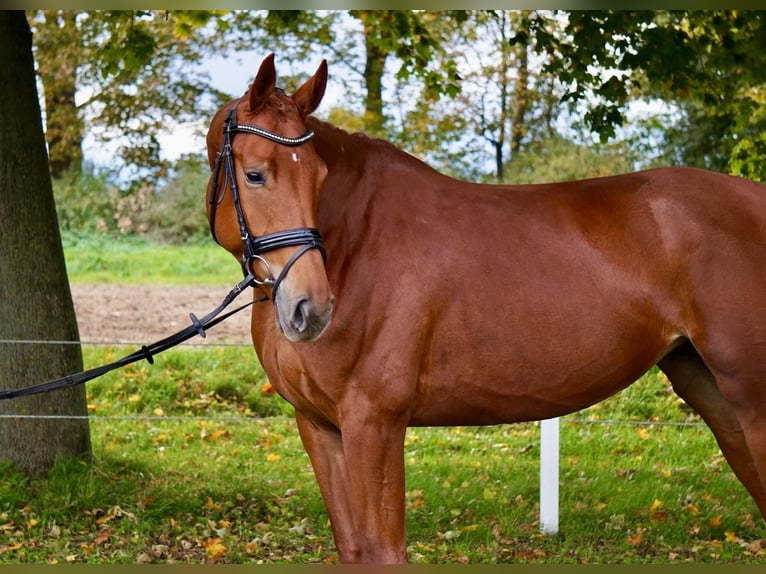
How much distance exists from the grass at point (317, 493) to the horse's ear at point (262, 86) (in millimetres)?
3062

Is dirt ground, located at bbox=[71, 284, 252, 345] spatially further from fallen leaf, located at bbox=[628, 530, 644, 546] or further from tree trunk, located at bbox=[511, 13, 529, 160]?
tree trunk, located at bbox=[511, 13, 529, 160]

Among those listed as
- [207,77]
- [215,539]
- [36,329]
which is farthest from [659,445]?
[207,77]

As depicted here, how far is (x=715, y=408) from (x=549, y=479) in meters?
2.06

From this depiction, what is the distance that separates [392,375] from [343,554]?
0.83 m

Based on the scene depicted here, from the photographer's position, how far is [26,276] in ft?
19.9

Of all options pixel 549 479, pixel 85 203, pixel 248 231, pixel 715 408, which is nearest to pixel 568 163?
pixel 85 203

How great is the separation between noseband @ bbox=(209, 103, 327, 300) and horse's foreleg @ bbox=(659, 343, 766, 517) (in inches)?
69.4

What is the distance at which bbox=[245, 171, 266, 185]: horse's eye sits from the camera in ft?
10.2

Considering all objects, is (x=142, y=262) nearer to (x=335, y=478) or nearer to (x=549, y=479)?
(x=549, y=479)

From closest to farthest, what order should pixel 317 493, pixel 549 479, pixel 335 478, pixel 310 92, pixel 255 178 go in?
1. pixel 255 178
2. pixel 310 92
3. pixel 335 478
4. pixel 549 479
5. pixel 317 493

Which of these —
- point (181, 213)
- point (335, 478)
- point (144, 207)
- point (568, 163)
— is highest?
point (568, 163)

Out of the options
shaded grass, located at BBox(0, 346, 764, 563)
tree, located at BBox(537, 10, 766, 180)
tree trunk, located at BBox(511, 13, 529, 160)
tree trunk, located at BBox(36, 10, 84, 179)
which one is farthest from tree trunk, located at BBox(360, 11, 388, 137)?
tree, located at BBox(537, 10, 766, 180)

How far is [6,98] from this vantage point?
6000 millimetres

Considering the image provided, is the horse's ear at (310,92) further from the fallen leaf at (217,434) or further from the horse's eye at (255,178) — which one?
the fallen leaf at (217,434)
